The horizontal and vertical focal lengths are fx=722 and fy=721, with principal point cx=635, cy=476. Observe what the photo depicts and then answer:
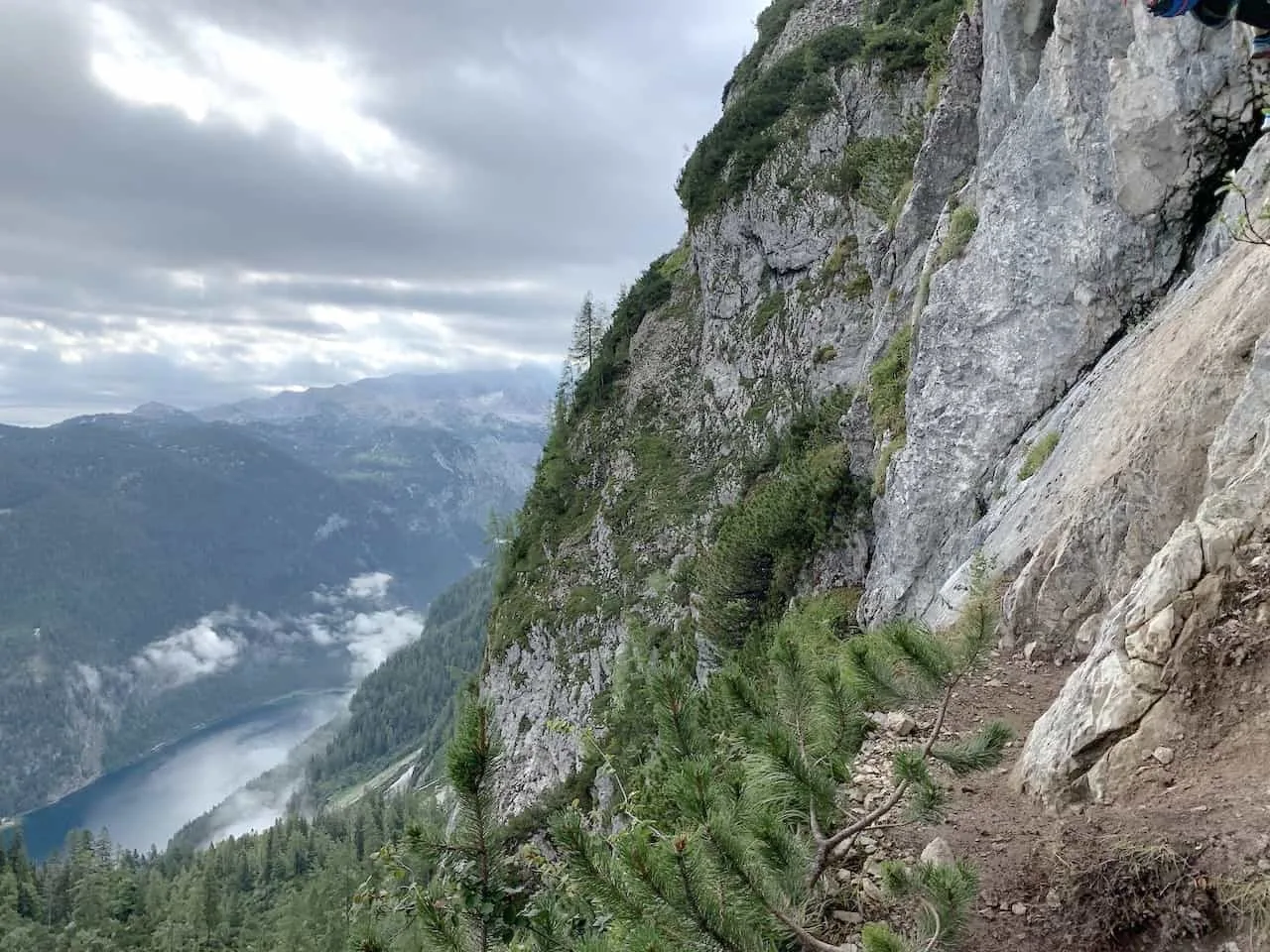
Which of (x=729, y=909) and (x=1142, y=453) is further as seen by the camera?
(x=1142, y=453)

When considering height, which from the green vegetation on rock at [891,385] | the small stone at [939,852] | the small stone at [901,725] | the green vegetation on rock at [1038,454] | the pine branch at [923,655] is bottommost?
the small stone at [901,725]

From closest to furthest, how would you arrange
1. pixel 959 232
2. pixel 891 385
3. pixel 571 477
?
pixel 959 232, pixel 891 385, pixel 571 477

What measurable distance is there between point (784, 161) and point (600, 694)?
33.8 metres

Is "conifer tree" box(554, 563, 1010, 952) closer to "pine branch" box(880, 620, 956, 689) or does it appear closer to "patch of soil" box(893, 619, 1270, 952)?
"pine branch" box(880, 620, 956, 689)

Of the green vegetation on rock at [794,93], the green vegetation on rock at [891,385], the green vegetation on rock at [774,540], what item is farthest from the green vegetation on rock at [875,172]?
the green vegetation on rock at [774,540]

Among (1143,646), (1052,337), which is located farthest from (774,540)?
(1143,646)

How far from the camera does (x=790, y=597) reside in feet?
81.9

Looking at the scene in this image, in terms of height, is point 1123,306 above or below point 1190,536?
above

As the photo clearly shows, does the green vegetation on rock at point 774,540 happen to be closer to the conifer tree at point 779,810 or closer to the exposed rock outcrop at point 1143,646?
the exposed rock outcrop at point 1143,646

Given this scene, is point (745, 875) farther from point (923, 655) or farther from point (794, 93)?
point (794, 93)

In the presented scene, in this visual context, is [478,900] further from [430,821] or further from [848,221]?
[848,221]

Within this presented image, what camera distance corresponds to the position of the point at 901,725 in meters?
7.30

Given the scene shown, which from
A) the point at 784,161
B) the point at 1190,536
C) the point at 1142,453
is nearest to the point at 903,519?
the point at 1142,453

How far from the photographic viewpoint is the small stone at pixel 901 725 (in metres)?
7.25
